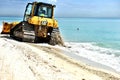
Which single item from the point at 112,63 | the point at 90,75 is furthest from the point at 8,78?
the point at 112,63

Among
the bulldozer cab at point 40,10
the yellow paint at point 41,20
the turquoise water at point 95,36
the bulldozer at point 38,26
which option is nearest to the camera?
the yellow paint at point 41,20

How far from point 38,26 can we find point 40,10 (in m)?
1.28

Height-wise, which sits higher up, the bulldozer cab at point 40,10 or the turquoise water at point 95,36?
the bulldozer cab at point 40,10

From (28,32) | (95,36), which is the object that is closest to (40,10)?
(28,32)

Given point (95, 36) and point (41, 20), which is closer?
point (41, 20)

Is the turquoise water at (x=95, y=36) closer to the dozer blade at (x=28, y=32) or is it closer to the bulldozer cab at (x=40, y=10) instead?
the bulldozer cab at (x=40, y=10)

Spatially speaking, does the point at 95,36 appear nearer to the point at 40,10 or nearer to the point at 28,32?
the point at 40,10

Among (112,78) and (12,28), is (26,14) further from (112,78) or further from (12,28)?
(112,78)

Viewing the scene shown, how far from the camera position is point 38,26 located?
21.2 metres

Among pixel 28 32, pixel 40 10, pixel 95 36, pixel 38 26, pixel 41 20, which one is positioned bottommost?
pixel 95 36

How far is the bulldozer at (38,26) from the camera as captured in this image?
21.0 metres

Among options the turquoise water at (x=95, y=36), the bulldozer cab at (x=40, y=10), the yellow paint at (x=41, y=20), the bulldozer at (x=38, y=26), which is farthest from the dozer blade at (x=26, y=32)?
the turquoise water at (x=95, y=36)

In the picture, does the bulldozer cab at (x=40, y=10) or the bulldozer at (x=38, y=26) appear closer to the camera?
the bulldozer at (x=38, y=26)

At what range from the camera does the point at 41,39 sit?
72.6 ft
